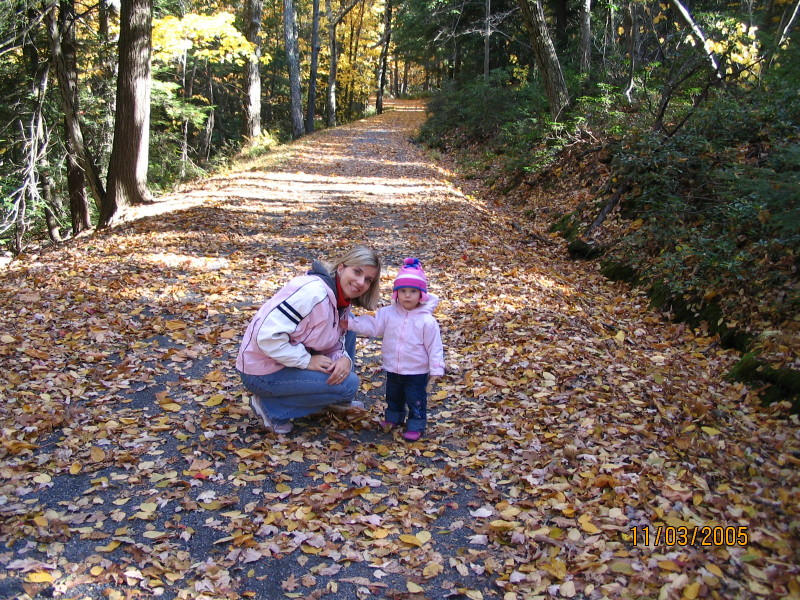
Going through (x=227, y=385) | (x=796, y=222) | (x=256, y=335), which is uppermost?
(x=796, y=222)

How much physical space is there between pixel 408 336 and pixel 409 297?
28 cm

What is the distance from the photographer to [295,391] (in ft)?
13.7

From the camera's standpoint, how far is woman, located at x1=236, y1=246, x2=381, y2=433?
3.88m

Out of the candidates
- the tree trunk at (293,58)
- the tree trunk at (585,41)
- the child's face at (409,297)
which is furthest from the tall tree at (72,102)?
the tree trunk at (293,58)

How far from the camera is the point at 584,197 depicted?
1093 cm

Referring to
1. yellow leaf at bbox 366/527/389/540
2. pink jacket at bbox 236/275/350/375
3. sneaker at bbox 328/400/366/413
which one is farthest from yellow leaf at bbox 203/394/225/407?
yellow leaf at bbox 366/527/389/540

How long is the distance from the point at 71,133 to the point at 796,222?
486 inches

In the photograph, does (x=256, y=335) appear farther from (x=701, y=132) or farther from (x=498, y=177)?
(x=498, y=177)

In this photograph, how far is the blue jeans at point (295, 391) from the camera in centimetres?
412

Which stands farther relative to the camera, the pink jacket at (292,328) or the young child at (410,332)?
the young child at (410,332)

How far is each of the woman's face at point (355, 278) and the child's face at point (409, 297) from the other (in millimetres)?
225

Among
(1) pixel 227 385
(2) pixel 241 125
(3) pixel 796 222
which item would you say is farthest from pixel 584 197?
(2) pixel 241 125

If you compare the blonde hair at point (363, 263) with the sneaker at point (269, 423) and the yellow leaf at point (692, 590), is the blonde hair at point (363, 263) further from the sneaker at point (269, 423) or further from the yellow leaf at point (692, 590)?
the yellow leaf at point (692, 590)

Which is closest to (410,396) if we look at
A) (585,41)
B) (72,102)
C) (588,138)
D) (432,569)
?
(432,569)
